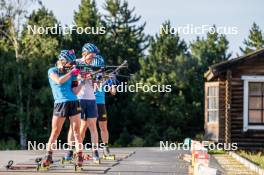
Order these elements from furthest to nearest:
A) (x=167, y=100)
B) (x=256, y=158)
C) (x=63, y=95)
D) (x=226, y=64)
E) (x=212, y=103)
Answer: (x=167, y=100) → (x=212, y=103) → (x=226, y=64) → (x=256, y=158) → (x=63, y=95)

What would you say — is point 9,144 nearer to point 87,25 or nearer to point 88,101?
point 87,25

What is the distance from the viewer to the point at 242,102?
21.8 metres

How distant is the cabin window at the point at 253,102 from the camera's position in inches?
848

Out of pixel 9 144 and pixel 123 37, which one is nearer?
pixel 9 144

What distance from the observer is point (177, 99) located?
3991 centimetres

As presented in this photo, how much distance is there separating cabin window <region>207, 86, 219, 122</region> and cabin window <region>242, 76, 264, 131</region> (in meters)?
1.12

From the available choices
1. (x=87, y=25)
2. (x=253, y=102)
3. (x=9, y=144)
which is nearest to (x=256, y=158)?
(x=253, y=102)

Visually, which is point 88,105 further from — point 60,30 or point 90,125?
point 60,30

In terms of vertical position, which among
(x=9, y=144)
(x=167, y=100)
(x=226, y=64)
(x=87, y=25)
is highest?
(x=87, y=25)

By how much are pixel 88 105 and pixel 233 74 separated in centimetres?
1027

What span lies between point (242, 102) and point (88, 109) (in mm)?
10293

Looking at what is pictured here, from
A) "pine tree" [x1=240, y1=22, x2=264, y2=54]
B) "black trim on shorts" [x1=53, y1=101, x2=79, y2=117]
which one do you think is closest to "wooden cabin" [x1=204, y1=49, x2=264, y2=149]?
"black trim on shorts" [x1=53, y1=101, x2=79, y2=117]

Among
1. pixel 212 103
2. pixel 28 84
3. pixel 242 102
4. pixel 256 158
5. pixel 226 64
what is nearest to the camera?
pixel 256 158

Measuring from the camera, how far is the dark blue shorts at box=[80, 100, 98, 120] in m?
12.4
